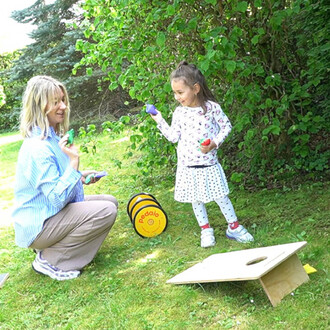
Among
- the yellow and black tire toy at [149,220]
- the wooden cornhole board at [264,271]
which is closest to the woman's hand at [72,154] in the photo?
the yellow and black tire toy at [149,220]

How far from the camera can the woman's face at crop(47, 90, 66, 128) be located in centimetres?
315

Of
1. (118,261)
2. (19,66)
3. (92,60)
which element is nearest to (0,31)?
(19,66)

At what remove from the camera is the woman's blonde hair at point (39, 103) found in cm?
309

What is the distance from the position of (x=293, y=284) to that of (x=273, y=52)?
2.41 metres

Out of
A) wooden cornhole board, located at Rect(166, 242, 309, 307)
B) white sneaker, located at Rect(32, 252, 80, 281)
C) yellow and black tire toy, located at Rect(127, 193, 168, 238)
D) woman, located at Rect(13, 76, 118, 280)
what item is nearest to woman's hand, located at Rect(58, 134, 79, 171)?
woman, located at Rect(13, 76, 118, 280)

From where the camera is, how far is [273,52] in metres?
4.12

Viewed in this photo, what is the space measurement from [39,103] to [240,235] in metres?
1.81

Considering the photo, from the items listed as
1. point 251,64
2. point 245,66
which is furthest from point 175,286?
point 251,64

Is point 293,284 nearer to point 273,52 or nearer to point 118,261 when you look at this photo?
point 118,261

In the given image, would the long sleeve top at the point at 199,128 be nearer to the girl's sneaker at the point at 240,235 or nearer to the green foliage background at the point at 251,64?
the green foliage background at the point at 251,64

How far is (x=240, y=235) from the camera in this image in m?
3.38

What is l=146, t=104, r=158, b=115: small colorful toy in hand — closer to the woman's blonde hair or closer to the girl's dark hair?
the girl's dark hair

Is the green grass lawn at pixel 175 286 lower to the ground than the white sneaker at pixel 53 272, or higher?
lower

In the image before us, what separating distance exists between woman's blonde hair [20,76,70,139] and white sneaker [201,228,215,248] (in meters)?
1.43
